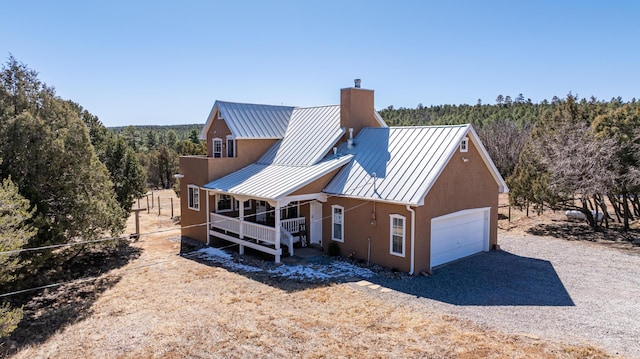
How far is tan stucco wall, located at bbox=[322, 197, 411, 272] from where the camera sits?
15.7 meters

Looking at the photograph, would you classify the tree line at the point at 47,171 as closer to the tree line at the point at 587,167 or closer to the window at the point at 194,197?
the window at the point at 194,197

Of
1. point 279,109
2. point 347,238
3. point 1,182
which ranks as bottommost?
point 347,238

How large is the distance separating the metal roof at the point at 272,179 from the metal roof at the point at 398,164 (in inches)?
29.7

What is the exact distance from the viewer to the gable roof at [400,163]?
15.7 metres

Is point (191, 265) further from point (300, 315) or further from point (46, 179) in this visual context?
point (300, 315)

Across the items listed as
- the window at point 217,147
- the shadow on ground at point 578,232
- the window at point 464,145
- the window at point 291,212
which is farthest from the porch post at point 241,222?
the shadow on ground at point 578,232

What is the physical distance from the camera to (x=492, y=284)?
47.5 feet

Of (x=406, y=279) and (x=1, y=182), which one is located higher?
(x=1, y=182)

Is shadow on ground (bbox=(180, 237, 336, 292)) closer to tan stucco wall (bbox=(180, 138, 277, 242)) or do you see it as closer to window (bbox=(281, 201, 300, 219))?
tan stucco wall (bbox=(180, 138, 277, 242))

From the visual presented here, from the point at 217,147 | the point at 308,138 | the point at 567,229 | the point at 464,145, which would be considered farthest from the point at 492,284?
the point at 217,147

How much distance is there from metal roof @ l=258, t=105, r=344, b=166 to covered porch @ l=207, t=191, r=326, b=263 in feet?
7.22

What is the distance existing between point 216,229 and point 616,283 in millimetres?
15928

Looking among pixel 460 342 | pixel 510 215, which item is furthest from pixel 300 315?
pixel 510 215

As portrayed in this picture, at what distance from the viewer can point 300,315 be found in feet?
39.6
